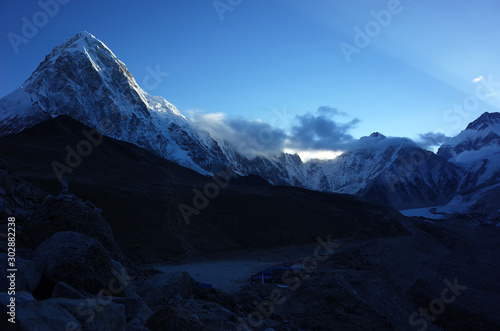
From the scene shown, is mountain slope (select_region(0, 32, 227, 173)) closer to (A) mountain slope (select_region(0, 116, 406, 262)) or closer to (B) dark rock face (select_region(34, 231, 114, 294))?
(A) mountain slope (select_region(0, 116, 406, 262))

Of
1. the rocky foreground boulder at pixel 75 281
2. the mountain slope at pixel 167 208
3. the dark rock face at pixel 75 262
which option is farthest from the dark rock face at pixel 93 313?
the mountain slope at pixel 167 208

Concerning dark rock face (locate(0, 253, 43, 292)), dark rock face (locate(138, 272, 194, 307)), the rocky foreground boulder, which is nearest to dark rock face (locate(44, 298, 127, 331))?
the rocky foreground boulder

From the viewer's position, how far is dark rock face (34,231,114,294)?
27.9 feet

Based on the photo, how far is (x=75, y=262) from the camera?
881cm

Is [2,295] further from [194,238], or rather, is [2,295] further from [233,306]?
[194,238]

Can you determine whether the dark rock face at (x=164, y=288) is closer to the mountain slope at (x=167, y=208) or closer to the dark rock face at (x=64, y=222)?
the dark rock face at (x=64, y=222)

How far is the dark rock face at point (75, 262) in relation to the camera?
8516 mm

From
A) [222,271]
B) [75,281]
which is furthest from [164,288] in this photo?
[222,271]

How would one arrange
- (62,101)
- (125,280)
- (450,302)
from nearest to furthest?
(125,280) < (450,302) < (62,101)

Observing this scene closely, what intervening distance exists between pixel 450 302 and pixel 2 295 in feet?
92.6

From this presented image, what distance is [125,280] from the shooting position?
33.3ft

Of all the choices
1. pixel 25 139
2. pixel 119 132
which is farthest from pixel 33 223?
pixel 119 132

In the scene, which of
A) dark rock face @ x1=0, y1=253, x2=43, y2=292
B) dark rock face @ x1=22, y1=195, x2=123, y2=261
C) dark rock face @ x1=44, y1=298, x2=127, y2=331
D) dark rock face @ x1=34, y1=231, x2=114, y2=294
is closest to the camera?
dark rock face @ x1=44, y1=298, x2=127, y2=331

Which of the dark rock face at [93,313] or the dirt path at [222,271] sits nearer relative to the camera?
the dark rock face at [93,313]
